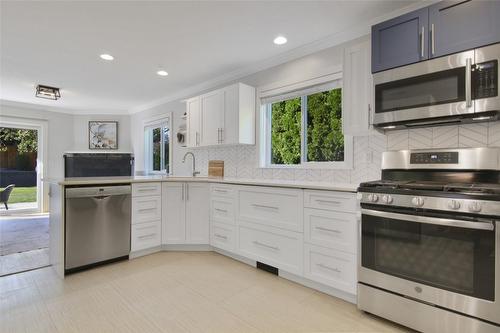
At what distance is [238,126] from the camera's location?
344 cm

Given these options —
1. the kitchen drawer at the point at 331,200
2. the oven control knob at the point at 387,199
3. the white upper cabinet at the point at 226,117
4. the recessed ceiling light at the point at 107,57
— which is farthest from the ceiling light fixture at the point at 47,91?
the oven control knob at the point at 387,199

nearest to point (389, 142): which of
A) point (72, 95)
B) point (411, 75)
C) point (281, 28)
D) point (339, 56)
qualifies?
point (411, 75)

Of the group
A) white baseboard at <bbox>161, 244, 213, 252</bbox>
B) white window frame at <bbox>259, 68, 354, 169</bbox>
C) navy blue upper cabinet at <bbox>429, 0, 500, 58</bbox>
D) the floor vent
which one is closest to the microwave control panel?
navy blue upper cabinet at <bbox>429, 0, 500, 58</bbox>

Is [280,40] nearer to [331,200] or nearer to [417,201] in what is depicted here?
[331,200]

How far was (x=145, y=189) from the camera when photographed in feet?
11.0

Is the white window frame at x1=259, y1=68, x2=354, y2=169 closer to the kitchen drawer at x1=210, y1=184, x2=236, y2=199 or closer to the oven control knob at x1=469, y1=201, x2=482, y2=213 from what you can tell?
the kitchen drawer at x1=210, y1=184, x2=236, y2=199

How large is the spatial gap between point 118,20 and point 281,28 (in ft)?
5.01

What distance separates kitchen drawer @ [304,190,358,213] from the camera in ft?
7.07

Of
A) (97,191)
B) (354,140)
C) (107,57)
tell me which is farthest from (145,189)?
(354,140)

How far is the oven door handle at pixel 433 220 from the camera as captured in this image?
1516mm

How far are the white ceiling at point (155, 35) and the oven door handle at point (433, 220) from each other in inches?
67.2

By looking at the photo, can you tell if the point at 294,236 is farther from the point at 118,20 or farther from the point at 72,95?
the point at 72,95

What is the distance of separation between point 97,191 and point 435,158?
3170 mm

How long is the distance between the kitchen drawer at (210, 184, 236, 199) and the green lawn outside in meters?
5.17
